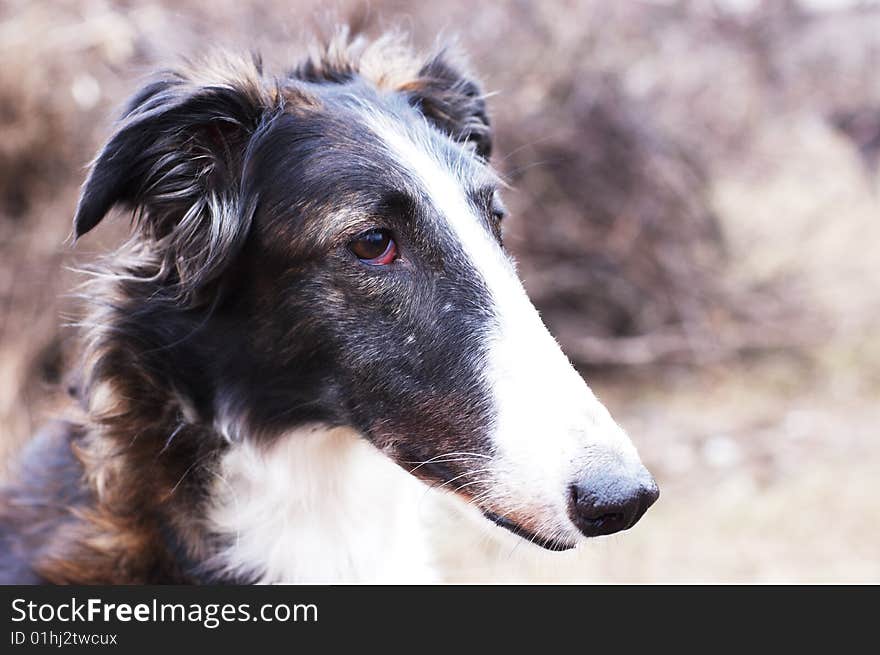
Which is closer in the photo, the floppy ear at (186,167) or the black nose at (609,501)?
the black nose at (609,501)

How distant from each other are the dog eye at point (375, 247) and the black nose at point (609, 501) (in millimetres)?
808

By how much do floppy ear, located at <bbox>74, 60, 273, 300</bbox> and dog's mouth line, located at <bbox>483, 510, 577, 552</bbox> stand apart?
1.03 m

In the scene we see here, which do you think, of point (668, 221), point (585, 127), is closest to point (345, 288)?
point (585, 127)

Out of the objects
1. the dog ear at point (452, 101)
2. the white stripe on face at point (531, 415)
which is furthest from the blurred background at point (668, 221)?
the white stripe on face at point (531, 415)

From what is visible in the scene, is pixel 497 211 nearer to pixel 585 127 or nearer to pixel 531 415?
pixel 531 415

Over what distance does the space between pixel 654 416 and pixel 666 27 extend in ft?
9.30

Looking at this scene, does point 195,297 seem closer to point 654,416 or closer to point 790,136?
point 654,416

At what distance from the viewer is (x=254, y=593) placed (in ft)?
9.37

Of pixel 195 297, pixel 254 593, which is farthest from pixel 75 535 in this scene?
pixel 195 297

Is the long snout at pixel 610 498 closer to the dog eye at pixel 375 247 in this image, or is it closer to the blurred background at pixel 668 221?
the dog eye at pixel 375 247

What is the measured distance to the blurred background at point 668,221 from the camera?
18.1 feet

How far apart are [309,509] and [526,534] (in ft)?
2.53

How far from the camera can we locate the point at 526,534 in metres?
2.46

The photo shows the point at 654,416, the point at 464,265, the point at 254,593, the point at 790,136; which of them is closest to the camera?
the point at 464,265
